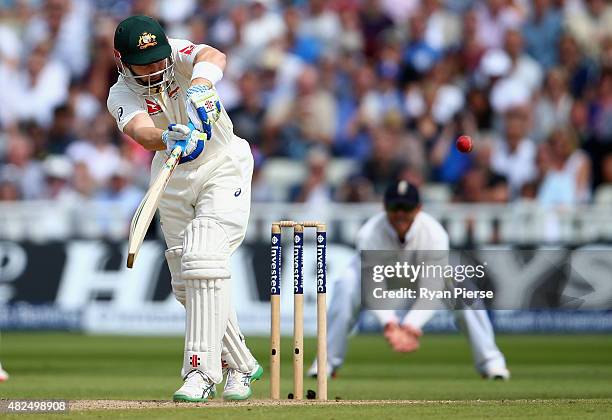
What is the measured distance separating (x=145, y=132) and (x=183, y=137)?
270mm

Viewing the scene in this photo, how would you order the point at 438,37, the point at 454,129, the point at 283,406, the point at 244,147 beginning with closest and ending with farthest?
1. the point at 283,406
2. the point at 244,147
3. the point at 454,129
4. the point at 438,37

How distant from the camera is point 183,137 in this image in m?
6.36

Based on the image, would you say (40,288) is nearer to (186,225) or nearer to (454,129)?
(454,129)

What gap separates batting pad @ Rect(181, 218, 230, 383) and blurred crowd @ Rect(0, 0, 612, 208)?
7.89 metres

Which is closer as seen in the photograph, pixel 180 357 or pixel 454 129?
pixel 180 357

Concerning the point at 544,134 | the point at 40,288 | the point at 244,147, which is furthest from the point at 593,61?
the point at 244,147

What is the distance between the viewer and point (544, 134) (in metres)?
15.0

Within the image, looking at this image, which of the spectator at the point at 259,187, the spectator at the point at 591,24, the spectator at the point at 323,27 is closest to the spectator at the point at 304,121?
the spectator at the point at 259,187

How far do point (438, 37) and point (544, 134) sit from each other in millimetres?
1936

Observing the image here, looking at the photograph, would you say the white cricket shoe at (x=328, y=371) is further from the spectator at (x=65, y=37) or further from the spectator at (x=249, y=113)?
the spectator at (x=65, y=37)

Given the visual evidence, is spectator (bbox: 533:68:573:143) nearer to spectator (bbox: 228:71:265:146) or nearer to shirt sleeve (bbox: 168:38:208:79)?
spectator (bbox: 228:71:265:146)

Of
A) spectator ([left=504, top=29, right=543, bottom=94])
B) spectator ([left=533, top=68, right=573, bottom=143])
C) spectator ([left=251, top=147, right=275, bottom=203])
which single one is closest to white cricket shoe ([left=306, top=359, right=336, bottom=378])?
spectator ([left=251, top=147, right=275, bottom=203])

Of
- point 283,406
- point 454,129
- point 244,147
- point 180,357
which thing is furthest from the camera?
point 454,129

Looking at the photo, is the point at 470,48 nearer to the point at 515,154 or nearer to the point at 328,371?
the point at 515,154
